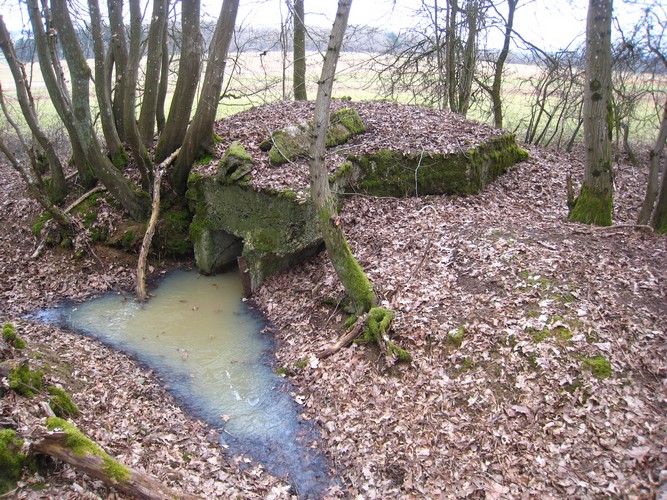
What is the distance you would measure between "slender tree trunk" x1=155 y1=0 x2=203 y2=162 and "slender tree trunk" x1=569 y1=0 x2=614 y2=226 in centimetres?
759

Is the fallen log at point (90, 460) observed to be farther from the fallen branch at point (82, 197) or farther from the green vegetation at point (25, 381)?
the fallen branch at point (82, 197)

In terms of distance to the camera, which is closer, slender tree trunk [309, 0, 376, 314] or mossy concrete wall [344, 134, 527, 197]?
slender tree trunk [309, 0, 376, 314]

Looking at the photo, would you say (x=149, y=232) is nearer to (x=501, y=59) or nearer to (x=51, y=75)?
(x=51, y=75)

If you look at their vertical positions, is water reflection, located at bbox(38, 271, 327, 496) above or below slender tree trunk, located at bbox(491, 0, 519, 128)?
below

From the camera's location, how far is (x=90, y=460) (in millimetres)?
4473

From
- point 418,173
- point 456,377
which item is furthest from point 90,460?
point 418,173

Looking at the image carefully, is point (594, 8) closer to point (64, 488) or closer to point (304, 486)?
point (304, 486)

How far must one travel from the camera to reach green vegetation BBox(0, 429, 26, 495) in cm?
415

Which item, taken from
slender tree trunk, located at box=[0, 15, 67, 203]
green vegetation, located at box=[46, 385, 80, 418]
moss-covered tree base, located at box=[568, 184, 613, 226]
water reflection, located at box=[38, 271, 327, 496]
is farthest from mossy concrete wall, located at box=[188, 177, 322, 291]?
moss-covered tree base, located at box=[568, 184, 613, 226]

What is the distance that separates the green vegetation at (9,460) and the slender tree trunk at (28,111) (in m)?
8.14

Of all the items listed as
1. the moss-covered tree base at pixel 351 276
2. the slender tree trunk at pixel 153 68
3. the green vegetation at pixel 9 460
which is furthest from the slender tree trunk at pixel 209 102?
the green vegetation at pixel 9 460

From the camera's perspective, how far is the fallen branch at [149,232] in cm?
956

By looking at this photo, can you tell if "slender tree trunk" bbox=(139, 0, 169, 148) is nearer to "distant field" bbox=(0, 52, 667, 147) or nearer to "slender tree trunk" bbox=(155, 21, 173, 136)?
"slender tree trunk" bbox=(155, 21, 173, 136)

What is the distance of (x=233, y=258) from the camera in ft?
35.7
